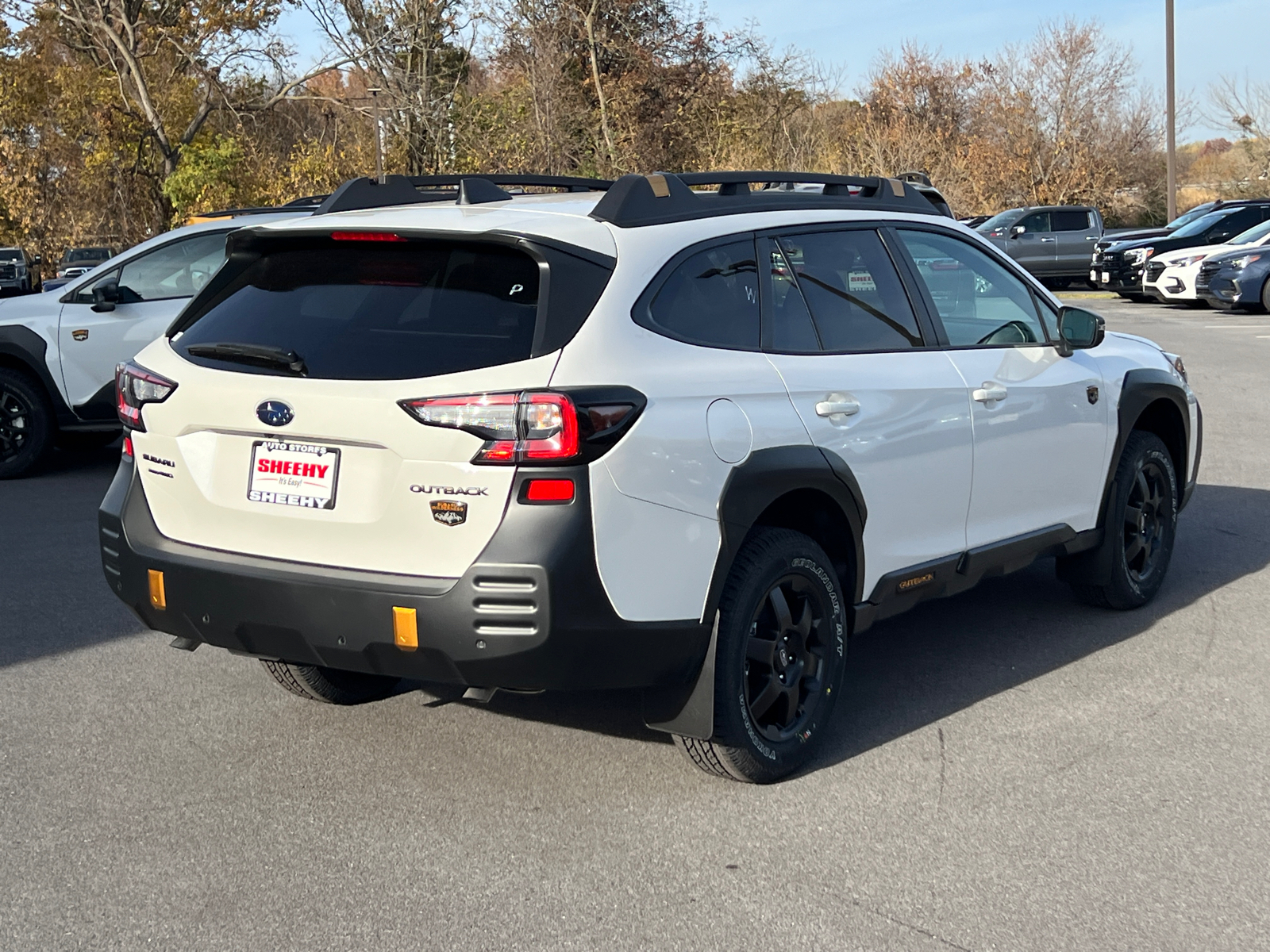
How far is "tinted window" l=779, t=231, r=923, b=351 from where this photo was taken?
482cm

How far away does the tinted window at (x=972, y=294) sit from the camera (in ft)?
17.8

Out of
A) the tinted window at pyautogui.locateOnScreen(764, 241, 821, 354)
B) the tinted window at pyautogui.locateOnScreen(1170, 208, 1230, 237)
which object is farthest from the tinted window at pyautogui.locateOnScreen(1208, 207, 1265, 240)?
the tinted window at pyautogui.locateOnScreen(764, 241, 821, 354)

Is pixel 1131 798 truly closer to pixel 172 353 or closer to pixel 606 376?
pixel 606 376

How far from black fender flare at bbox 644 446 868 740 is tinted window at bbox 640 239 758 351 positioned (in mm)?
384

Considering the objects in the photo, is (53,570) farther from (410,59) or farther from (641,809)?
(410,59)

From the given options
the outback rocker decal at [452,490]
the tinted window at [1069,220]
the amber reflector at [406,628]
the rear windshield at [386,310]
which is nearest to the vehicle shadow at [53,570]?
the rear windshield at [386,310]

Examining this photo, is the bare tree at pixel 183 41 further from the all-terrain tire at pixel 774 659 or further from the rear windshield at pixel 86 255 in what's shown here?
the all-terrain tire at pixel 774 659

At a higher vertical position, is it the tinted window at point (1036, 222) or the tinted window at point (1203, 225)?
the tinted window at point (1036, 222)

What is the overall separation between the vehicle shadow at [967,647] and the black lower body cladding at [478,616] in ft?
3.24

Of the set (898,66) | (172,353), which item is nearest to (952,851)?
(172,353)

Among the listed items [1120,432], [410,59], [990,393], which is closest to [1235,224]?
[410,59]

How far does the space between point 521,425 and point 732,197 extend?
4.68 feet

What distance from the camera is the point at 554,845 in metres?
3.97

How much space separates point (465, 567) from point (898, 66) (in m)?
47.5
